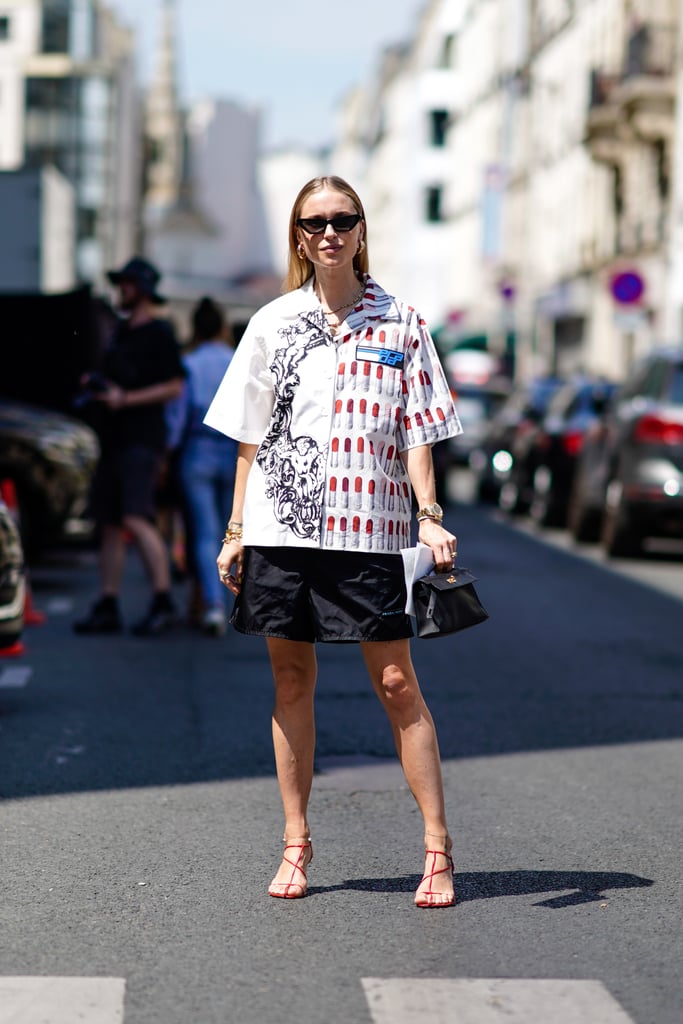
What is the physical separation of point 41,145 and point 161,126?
5816 cm

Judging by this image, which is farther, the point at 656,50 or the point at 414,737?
the point at 656,50

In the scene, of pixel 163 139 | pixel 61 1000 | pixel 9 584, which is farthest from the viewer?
pixel 163 139

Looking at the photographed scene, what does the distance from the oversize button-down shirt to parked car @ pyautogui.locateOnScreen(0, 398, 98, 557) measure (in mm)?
9871

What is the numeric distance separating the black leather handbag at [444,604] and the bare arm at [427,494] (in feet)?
0.15

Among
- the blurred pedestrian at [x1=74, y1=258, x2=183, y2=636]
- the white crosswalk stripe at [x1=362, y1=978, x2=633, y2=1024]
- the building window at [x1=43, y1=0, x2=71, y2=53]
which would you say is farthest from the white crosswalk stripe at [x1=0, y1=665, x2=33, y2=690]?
the building window at [x1=43, y1=0, x2=71, y2=53]

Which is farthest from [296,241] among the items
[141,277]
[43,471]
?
[43,471]

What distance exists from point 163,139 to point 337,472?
5792 inches

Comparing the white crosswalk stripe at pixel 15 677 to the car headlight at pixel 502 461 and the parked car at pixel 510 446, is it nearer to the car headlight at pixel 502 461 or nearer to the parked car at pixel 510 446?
the parked car at pixel 510 446

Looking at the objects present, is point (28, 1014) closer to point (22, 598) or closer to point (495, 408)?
point (22, 598)

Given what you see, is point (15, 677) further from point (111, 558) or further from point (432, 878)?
point (432, 878)

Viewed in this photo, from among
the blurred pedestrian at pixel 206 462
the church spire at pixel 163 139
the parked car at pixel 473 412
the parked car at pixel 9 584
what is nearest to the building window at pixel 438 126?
the parked car at pixel 473 412

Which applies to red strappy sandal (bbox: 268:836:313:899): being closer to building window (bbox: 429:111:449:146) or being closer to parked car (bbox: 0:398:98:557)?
parked car (bbox: 0:398:98:557)

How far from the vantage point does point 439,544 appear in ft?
16.6

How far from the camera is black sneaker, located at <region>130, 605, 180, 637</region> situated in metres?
11.1
